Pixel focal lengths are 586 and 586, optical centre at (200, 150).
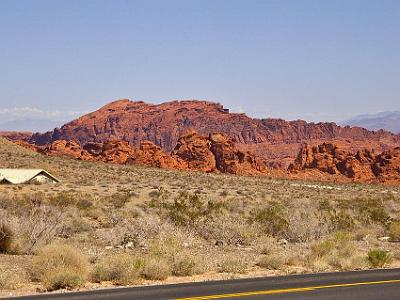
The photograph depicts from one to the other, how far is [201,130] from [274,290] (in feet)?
508

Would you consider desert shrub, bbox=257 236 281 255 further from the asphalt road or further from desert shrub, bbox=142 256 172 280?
desert shrub, bbox=142 256 172 280

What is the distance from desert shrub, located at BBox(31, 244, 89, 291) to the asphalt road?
99 centimetres

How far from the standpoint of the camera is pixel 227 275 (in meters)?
15.5

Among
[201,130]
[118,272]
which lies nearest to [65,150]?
[201,130]

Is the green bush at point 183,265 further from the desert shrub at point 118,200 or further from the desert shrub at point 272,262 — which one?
the desert shrub at point 118,200

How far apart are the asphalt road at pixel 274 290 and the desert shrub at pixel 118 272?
1129mm

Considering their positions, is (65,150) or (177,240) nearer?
(177,240)

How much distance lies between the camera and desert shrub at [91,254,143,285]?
1410cm

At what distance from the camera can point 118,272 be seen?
14.2m

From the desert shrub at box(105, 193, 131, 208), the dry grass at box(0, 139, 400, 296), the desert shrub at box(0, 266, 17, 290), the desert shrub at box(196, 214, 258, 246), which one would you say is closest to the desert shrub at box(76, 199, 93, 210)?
the dry grass at box(0, 139, 400, 296)

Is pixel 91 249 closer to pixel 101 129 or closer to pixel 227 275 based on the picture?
pixel 227 275

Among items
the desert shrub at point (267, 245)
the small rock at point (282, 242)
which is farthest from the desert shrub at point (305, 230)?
the desert shrub at point (267, 245)

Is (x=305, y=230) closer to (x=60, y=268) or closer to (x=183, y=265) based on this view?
(x=183, y=265)

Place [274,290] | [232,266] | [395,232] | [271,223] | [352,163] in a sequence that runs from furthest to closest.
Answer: [352,163]
[271,223]
[395,232]
[232,266]
[274,290]
